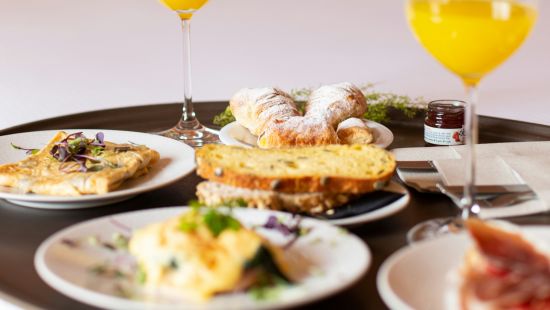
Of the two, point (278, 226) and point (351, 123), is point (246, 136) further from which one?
point (278, 226)

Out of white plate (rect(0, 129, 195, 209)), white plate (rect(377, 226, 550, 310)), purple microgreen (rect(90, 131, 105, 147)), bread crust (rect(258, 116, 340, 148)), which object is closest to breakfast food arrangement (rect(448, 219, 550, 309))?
white plate (rect(377, 226, 550, 310))

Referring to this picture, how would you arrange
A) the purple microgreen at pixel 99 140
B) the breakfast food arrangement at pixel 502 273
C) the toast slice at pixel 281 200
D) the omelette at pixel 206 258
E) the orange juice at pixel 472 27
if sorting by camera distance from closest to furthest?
the breakfast food arrangement at pixel 502 273 < the omelette at pixel 206 258 < the orange juice at pixel 472 27 < the toast slice at pixel 281 200 < the purple microgreen at pixel 99 140

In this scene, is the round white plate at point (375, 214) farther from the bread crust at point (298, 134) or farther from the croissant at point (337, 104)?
the croissant at point (337, 104)

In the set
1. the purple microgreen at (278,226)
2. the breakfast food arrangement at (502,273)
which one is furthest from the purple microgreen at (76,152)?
the breakfast food arrangement at (502,273)

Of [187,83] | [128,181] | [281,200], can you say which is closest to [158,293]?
[281,200]

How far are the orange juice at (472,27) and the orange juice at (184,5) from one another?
1.15 meters

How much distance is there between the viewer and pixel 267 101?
2.66 meters

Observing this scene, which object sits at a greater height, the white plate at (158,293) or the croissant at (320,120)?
the croissant at (320,120)

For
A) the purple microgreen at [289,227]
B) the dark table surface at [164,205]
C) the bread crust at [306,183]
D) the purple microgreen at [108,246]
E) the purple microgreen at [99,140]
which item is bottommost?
the dark table surface at [164,205]

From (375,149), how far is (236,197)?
0.42 meters

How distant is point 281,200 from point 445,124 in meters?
0.84

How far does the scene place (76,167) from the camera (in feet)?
6.81

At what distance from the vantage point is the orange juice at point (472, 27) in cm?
168

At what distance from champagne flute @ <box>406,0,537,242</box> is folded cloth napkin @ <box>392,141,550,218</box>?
0.19 m
